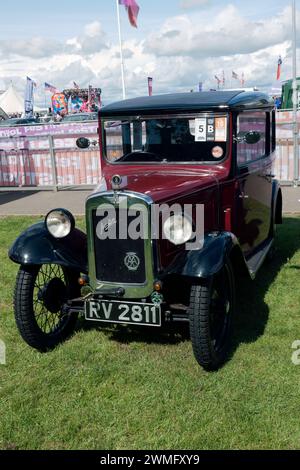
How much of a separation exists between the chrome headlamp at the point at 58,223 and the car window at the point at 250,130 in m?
1.63

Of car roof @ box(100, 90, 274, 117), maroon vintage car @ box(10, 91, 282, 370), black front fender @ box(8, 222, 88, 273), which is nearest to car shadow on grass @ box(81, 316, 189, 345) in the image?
maroon vintage car @ box(10, 91, 282, 370)

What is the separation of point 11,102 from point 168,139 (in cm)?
3821

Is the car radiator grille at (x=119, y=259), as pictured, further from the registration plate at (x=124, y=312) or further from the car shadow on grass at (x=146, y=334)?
the car shadow on grass at (x=146, y=334)

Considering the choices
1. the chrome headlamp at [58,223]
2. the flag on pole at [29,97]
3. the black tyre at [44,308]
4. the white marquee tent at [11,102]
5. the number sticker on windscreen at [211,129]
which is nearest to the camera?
the black tyre at [44,308]

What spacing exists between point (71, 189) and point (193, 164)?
7321mm

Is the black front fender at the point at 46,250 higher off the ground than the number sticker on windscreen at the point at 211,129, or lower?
lower

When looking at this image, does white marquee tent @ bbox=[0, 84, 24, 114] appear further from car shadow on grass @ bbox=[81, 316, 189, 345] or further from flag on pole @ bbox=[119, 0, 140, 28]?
car shadow on grass @ bbox=[81, 316, 189, 345]

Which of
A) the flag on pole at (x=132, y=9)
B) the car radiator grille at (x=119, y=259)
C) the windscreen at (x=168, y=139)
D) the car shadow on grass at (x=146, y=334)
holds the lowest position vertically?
the car shadow on grass at (x=146, y=334)

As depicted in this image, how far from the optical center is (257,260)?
466 centimetres

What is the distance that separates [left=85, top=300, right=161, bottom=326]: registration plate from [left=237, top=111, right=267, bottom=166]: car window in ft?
5.67

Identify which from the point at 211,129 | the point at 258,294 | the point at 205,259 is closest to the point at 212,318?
the point at 205,259

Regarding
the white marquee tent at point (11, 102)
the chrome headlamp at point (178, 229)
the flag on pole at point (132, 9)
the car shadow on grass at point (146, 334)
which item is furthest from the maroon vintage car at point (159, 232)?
the white marquee tent at point (11, 102)

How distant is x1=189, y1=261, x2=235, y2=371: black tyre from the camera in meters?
3.24

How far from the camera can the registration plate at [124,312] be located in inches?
131
